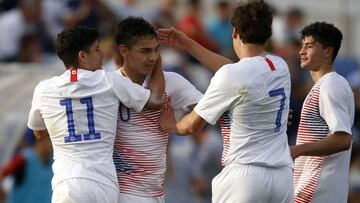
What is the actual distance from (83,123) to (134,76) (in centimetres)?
71

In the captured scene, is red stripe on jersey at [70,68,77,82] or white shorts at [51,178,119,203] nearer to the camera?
white shorts at [51,178,119,203]

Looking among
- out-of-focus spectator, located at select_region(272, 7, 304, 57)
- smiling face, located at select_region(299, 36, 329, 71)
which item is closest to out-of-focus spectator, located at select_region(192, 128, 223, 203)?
out-of-focus spectator, located at select_region(272, 7, 304, 57)

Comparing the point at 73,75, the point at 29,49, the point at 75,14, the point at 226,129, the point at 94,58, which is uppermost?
the point at 94,58

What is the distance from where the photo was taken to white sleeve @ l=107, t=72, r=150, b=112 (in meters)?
9.78

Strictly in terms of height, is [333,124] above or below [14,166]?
above

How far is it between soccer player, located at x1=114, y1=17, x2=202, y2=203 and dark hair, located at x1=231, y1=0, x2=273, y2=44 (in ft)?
2.60

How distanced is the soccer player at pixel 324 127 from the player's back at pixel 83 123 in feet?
5.18

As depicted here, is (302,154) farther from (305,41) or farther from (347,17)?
(347,17)

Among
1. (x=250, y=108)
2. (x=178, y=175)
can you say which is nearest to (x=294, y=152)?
(x=250, y=108)

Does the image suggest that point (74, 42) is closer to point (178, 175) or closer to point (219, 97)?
point (219, 97)

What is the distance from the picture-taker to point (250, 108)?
380 inches

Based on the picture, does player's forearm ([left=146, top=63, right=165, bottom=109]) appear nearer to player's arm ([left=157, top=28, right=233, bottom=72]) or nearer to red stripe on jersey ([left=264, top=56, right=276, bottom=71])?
player's arm ([left=157, top=28, right=233, bottom=72])

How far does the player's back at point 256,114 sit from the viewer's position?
9609 mm

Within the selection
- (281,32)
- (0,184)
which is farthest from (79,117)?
(281,32)
